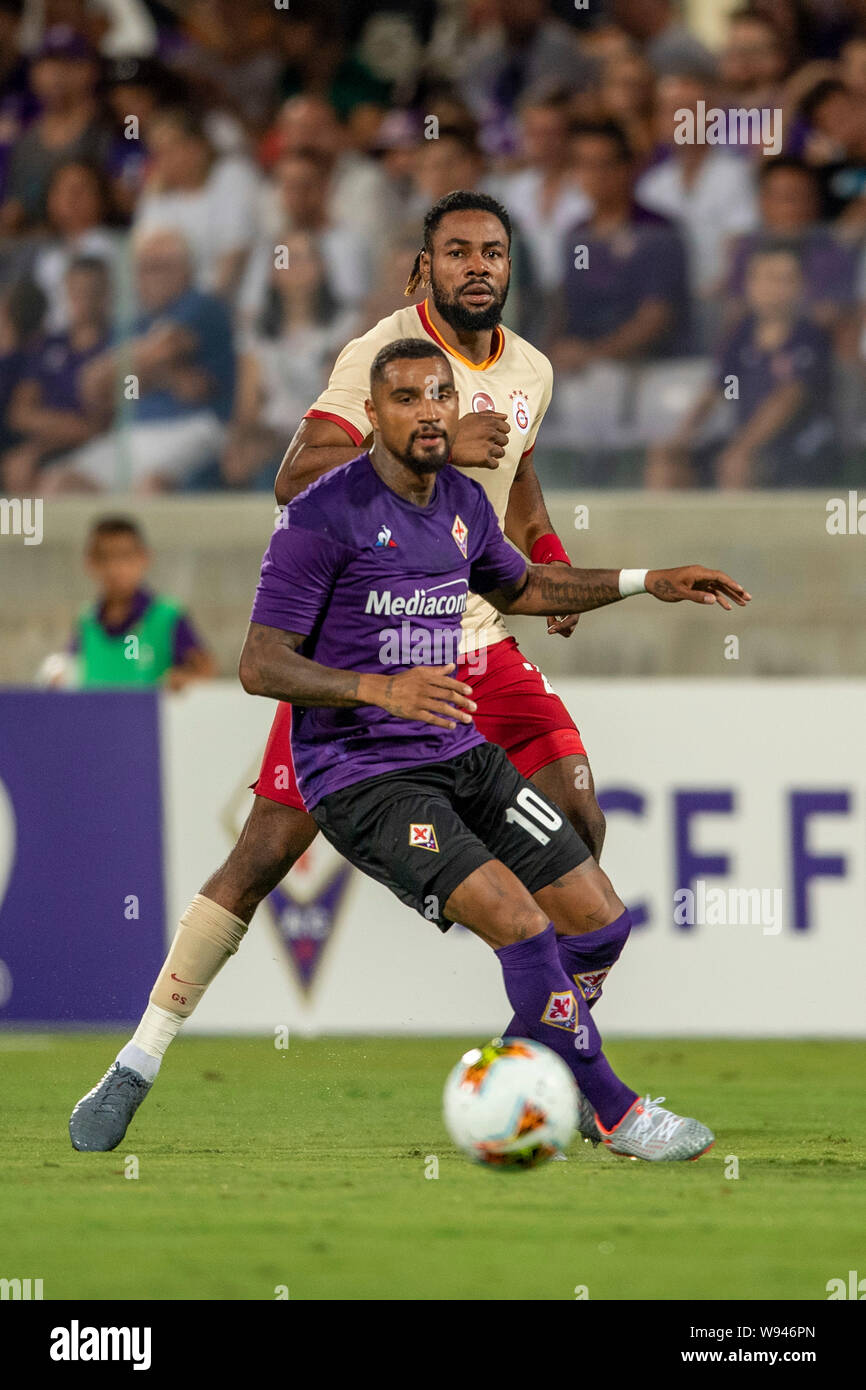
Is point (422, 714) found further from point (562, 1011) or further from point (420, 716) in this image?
point (562, 1011)

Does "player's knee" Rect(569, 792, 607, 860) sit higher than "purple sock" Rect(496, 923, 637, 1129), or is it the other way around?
"player's knee" Rect(569, 792, 607, 860)

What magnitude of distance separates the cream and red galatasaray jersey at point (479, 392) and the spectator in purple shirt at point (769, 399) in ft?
13.5

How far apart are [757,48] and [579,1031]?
7.61m

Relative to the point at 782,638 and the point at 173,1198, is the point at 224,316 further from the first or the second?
the point at 173,1198

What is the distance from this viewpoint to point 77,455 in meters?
11.3

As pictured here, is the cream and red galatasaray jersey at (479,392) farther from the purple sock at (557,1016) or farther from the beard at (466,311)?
the purple sock at (557,1016)

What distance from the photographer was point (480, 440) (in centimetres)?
589

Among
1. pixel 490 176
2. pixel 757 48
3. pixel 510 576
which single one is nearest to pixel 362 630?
pixel 510 576

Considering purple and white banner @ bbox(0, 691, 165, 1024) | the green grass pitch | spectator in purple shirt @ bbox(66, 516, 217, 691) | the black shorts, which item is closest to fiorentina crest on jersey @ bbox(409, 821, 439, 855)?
the black shorts

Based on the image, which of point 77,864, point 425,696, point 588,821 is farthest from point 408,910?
point 425,696

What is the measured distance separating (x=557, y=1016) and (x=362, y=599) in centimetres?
123

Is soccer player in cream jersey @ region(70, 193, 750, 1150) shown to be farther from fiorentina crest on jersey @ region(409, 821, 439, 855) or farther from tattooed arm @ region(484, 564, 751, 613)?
fiorentina crest on jersey @ region(409, 821, 439, 855)

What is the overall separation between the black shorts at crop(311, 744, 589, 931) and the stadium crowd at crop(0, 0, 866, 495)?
5.16 m

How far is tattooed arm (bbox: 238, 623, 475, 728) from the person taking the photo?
5.41 metres
